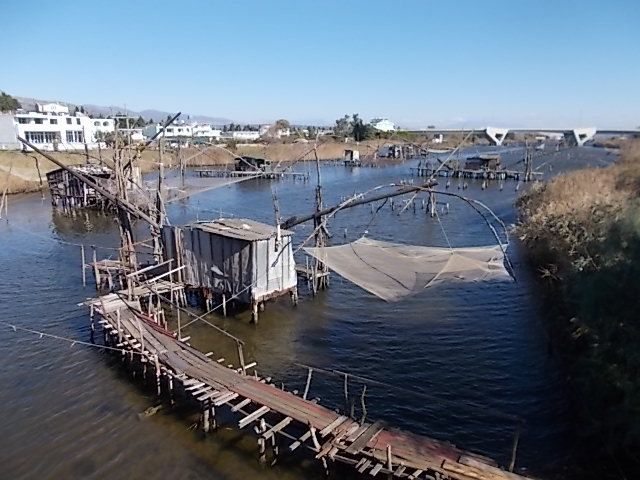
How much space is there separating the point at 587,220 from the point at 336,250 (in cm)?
946

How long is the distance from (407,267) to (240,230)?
6.81 m

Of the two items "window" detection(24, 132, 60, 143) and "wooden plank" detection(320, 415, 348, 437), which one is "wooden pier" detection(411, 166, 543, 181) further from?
"window" detection(24, 132, 60, 143)

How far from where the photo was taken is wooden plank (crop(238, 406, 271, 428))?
1183 centimetres

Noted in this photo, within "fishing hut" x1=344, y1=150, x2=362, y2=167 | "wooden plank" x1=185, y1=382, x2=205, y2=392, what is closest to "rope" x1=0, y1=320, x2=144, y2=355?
"wooden plank" x1=185, y1=382, x2=205, y2=392

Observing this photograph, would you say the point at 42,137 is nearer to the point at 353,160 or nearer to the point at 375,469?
the point at 353,160

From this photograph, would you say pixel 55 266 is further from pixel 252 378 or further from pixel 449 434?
pixel 449 434

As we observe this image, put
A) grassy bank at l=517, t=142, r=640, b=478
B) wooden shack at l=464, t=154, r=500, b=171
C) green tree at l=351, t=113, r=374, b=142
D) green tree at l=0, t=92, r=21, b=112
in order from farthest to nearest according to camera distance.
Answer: green tree at l=351, t=113, r=374, b=142
green tree at l=0, t=92, r=21, b=112
wooden shack at l=464, t=154, r=500, b=171
grassy bank at l=517, t=142, r=640, b=478

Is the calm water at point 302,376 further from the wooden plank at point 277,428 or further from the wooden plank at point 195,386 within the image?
the wooden plank at point 195,386

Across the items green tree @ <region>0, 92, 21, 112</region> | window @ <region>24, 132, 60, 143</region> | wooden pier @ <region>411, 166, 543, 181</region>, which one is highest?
green tree @ <region>0, 92, 21, 112</region>

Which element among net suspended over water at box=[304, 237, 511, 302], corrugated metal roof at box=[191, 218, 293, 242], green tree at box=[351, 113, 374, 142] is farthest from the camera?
green tree at box=[351, 113, 374, 142]

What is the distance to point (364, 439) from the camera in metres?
11.2

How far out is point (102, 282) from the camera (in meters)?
25.3

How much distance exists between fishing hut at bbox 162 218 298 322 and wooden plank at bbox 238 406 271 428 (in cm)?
779

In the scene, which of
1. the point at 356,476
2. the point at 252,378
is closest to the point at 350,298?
the point at 252,378
